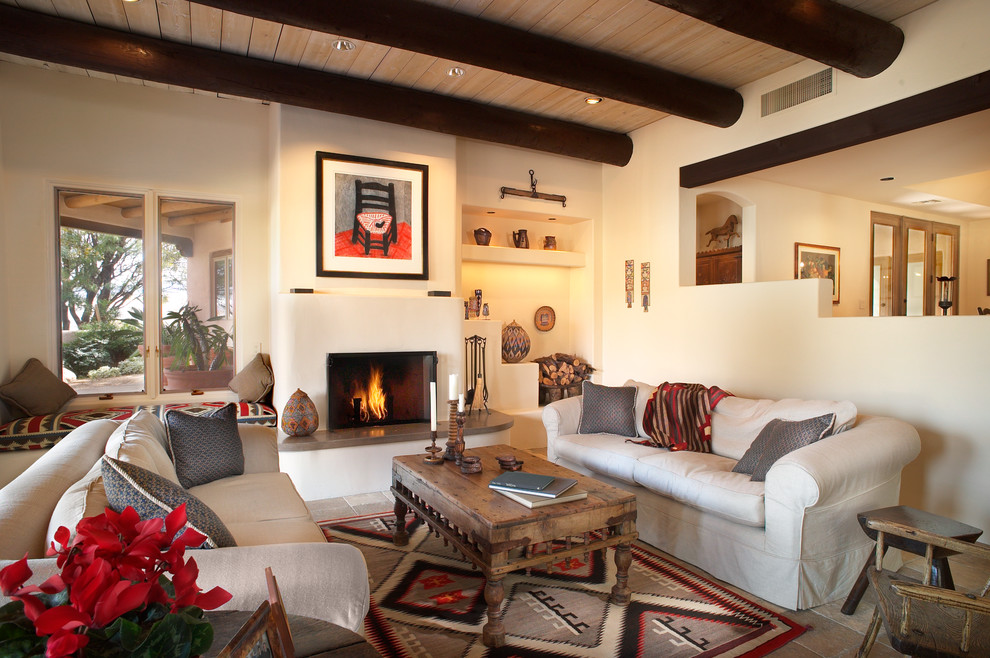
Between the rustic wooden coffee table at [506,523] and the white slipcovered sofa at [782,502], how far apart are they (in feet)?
1.91

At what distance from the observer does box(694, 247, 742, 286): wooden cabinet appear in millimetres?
6113

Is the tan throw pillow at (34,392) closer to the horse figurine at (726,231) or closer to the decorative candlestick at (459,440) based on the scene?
the decorative candlestick at (459,440)

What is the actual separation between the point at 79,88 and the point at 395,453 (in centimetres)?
369

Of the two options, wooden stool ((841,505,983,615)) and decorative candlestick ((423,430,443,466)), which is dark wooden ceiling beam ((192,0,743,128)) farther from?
wooden stool ((841,505,983,615))

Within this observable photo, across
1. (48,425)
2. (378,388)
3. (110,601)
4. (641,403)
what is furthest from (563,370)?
(110,601)

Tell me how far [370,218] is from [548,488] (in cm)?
302

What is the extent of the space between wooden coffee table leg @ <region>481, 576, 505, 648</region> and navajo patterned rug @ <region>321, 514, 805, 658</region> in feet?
0.11

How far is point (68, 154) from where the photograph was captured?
14.6 ft

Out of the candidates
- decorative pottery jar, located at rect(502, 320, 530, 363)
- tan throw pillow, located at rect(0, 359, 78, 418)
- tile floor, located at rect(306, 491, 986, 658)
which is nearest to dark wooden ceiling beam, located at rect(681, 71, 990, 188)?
decorative pottery jar, located at rect(502, 320, 530, 363)

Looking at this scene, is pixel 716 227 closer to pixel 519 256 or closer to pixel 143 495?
pixel 519 256

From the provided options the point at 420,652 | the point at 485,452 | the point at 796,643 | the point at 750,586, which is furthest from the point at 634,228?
the point at 420,652

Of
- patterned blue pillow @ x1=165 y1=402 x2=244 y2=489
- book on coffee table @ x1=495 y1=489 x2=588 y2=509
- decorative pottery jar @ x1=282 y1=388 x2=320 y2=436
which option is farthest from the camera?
decorative pottery jar @ x1=282 y1=388 x2=320 y2=436

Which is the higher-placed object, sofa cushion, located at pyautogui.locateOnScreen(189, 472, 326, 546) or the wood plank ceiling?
the wood plank ceiling

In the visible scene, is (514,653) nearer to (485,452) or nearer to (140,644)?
(485,452)
